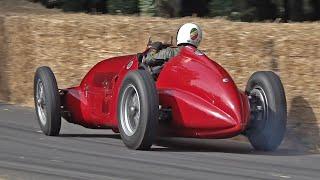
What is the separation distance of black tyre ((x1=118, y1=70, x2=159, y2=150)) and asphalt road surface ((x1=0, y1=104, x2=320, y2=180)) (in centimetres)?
18

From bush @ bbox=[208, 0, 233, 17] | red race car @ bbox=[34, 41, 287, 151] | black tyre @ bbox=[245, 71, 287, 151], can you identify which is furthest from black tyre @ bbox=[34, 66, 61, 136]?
bush @ bbox=[208, 0, 233, 17]

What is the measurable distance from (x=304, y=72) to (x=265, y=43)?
745 millimetres

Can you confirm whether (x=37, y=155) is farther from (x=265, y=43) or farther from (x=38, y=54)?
(x=38, y=54)

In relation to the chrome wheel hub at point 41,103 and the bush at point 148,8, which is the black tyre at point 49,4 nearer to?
the bush at point 148,8

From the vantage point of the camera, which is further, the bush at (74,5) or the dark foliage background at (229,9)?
the bush at (74,5)

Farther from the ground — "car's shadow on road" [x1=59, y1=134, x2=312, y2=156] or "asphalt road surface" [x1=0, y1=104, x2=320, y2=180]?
"asphalt road surface" [x1=0, y1=104, x2=320, y2=180]

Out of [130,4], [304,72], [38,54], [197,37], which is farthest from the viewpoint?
[130,4]

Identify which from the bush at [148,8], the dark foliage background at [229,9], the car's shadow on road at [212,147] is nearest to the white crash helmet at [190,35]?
the car's shadow on road at [212,147]

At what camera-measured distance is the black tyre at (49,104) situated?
10633 millimetres

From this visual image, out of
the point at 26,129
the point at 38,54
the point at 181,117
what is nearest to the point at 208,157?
the point at 181,117

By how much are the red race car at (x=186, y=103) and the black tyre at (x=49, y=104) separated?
49cm

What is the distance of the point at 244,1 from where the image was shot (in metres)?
17.7

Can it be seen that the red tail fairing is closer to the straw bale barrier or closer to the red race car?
the red race car

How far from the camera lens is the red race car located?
895cm
